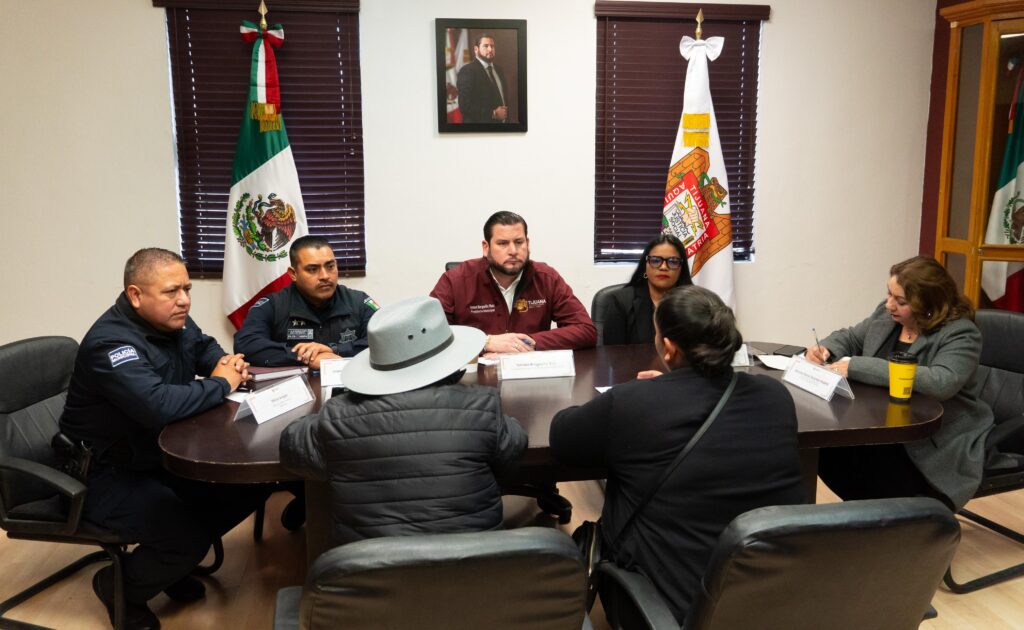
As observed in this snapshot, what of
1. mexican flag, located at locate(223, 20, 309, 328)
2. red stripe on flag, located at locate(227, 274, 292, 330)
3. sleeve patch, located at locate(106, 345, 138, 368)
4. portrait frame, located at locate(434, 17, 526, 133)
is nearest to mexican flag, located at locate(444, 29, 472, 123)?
portrait frame, located at locate(434, 17, 526, 133)

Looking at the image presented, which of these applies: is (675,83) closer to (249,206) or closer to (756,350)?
(756,350)

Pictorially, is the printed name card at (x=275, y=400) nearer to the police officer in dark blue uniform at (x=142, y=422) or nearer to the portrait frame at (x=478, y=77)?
the police officer in dark blue uniform at (x=142, y=422)

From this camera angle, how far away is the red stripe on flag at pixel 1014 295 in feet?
13.0

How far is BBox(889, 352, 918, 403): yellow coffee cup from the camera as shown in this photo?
236 cm

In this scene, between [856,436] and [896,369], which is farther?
[896,369]

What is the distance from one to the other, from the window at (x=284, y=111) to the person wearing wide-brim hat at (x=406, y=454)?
258cm

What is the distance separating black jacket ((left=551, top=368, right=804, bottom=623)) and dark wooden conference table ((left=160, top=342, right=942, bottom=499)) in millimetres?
264

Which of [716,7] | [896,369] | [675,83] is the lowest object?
[896,369]

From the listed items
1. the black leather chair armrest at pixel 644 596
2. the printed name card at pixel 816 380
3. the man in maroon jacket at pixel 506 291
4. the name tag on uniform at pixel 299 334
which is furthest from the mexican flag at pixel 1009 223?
the name tag on uniform at pixel 299 334

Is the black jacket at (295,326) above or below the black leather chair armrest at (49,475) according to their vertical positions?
above

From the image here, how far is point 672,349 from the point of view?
73.1 inches

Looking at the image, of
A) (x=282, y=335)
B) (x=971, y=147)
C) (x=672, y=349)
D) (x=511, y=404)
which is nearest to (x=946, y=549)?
(x=672, y=349)

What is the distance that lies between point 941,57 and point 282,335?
12.4ft

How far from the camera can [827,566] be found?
56.0 inches
